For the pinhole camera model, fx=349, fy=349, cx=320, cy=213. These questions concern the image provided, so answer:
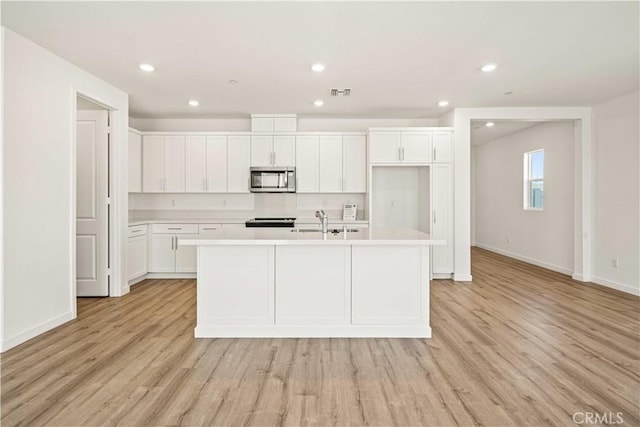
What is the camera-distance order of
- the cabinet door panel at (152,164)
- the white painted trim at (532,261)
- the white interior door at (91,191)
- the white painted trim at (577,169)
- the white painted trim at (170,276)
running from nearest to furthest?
the white interior door at (91,191)
the white painted trim at (577,169)
the white painted trim at (170,276)
the cabinet door panel at (152,164)
the white painted trim at (532,261)

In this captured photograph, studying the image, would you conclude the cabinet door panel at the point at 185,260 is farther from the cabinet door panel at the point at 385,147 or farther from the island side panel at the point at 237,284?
the cabinet door panel at the point at 385,147

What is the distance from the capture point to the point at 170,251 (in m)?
5.46

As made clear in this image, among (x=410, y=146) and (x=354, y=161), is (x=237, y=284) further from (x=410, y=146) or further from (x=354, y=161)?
(x=410, y=146)

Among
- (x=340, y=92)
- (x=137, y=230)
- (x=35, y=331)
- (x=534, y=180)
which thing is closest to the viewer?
(x=35, y=331)

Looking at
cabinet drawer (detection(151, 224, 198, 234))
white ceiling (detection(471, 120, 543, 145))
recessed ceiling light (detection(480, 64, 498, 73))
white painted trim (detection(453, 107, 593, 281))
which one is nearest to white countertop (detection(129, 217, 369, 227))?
cabinet drawer (detection(151, 224, 198, 234))

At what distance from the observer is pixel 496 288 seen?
487 cm

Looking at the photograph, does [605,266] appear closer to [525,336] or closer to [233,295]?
[525,336]

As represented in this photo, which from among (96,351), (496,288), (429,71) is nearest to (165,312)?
(96,351)

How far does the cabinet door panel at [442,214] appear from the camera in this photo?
5.41 meters

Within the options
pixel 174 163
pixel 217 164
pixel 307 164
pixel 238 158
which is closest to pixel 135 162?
pixel 174 163

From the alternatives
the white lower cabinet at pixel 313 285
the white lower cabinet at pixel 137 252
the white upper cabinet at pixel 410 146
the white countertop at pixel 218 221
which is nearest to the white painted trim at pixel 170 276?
the white lower cabinet at pixel 137 252

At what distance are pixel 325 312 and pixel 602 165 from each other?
484cm

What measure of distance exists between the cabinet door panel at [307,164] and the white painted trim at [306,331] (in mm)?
2998

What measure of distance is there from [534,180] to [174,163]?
6700 mm
